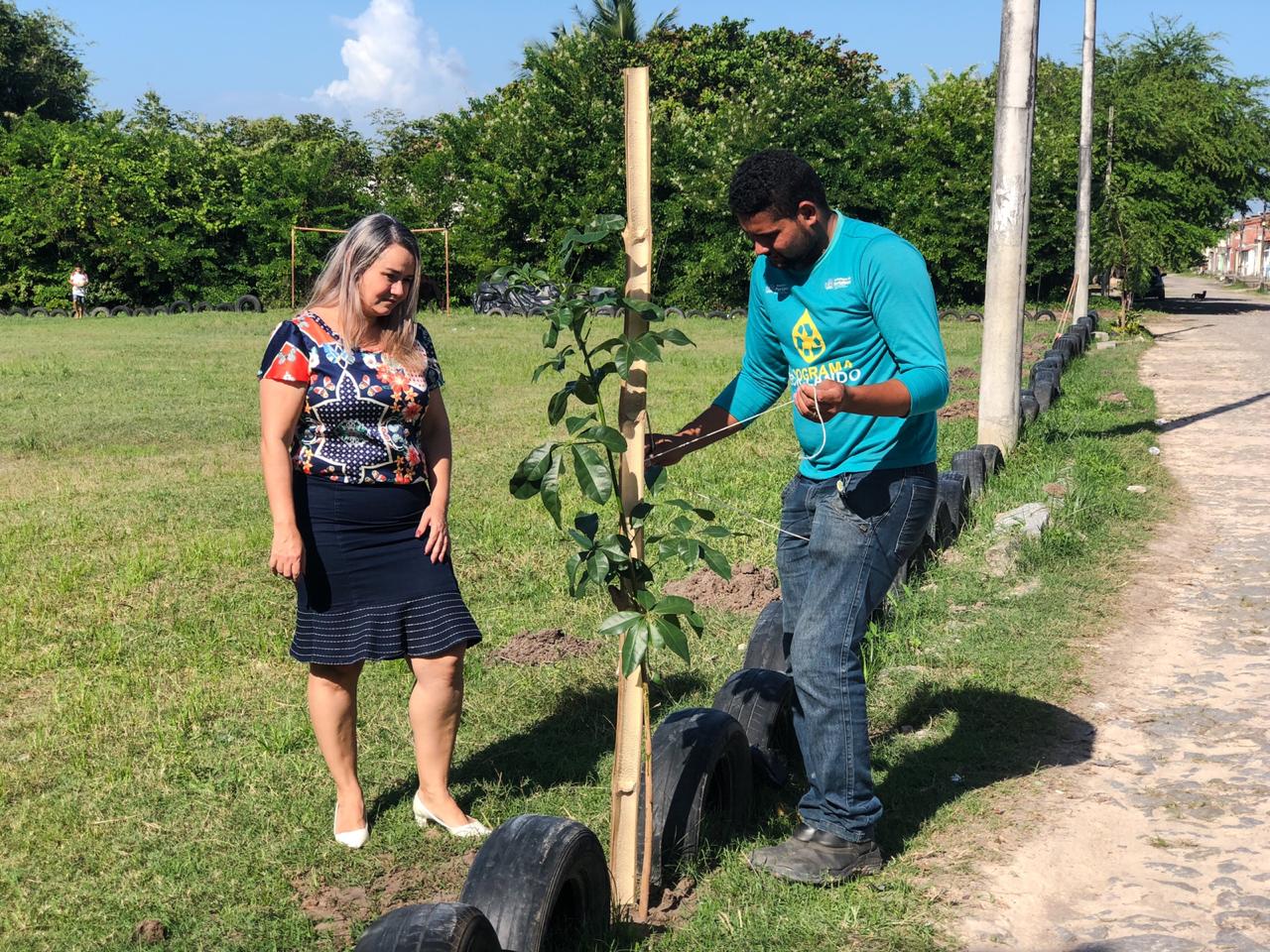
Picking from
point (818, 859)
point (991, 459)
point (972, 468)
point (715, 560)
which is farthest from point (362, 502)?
point (991, 459)

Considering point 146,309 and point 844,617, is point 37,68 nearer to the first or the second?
point 146,309

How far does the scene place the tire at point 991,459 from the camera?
9.12 meters

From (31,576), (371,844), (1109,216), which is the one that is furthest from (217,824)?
(1109,216)

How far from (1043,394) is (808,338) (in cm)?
1014

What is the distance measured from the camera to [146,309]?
3041 centimetres

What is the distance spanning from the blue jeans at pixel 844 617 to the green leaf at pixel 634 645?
0.59 m

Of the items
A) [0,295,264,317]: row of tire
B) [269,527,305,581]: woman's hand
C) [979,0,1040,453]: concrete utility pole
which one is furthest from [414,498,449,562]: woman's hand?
[0,295,264,317]: row of tire

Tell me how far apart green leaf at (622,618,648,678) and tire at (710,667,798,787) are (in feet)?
3.45

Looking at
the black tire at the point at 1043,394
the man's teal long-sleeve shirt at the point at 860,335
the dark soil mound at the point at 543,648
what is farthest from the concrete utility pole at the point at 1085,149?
the man's teal long-sleeve shirt at the point at 860,335

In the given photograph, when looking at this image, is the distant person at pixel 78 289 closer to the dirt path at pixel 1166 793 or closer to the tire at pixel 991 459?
the tire at pixel 991 459

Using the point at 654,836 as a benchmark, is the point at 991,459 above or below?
above

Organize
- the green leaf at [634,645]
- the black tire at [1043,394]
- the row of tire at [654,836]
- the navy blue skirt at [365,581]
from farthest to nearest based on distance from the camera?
the black tire at [1043,394] < the navy blue skirt at [365,581] < the green leaf at [634,645] < the row of tire at [654,836]

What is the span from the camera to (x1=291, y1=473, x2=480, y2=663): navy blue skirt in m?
3.84

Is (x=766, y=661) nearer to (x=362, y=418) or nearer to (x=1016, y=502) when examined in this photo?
(x=362, y=418)
